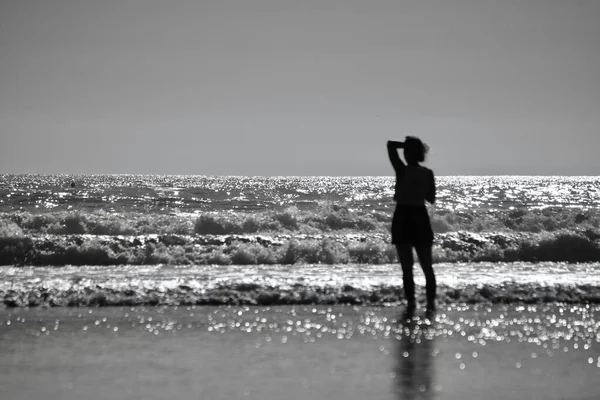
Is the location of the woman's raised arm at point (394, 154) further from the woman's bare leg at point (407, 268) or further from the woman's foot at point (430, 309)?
the woman's foot at point (430, 309)

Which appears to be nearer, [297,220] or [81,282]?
[81,282]

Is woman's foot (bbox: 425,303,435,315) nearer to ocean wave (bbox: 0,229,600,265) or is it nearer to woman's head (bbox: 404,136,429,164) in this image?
woman's head (bbox: 404,136,429,164)

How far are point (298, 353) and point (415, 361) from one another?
816mm

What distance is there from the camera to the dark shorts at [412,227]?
22.2 feet

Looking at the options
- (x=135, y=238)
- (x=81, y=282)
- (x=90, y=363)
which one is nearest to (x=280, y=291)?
(x=81, y=282)

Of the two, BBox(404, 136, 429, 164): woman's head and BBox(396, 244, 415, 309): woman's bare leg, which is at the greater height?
BBox(404, 136, 429, 164): woman's head

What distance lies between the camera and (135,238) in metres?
16.8

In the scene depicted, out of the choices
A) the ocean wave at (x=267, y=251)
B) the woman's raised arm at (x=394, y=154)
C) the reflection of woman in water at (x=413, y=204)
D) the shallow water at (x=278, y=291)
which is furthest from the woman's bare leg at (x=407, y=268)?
the ocean wave at (x=267, y=251)

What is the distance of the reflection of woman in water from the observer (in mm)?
6762

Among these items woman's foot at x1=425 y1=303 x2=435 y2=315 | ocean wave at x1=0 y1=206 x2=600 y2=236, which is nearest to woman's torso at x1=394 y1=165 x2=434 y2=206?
woman's foot at x1=425 y1=303 x2=435 y2=315

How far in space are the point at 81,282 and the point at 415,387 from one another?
5.72 metres

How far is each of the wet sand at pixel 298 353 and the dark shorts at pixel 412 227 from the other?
28.0 inches

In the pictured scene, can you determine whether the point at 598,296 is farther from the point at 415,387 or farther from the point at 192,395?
the point at 192,395

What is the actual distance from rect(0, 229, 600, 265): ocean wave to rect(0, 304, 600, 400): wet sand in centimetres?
753
